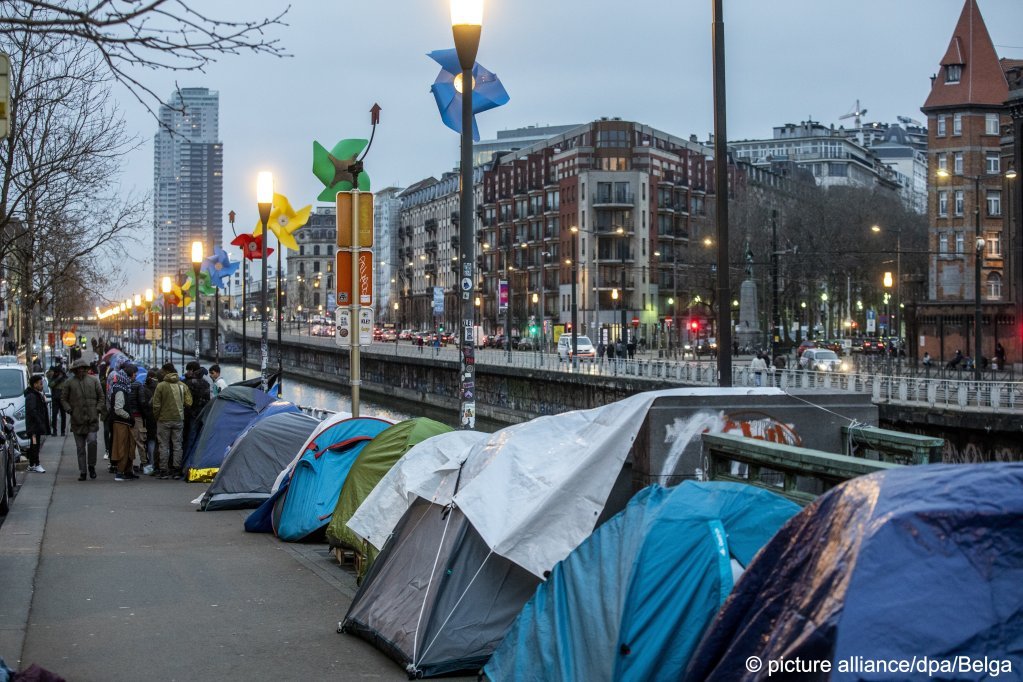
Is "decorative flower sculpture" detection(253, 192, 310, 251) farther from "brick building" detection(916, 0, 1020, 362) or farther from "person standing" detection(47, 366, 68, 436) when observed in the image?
"brick building" detection(916, 0, 1020, 362)

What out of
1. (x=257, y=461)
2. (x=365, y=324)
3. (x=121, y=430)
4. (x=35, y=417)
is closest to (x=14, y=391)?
(x=35, y=417)

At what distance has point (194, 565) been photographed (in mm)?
11594

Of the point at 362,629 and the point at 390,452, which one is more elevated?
the point at 390,452

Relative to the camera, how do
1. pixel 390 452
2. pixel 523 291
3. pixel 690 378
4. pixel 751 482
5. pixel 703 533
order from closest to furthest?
pixel 703 533
pixel 751 482
pixel 390 452
pixel 690 378
pixel 523 291

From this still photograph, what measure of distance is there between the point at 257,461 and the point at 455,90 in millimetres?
5500

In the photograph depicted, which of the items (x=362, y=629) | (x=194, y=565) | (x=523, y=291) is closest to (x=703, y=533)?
(x=362, y=629)

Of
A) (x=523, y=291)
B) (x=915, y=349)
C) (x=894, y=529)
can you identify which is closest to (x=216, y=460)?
(x=894, y=529)

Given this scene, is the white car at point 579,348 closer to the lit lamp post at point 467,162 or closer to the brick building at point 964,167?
the brick building at point 964,167

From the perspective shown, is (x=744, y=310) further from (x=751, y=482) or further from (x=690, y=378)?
(x=751, y=482)

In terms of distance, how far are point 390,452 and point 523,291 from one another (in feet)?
373

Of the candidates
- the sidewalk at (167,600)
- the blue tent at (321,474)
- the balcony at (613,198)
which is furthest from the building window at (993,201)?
the blue tent at (321,474)

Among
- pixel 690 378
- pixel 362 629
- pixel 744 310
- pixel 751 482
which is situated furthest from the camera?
pixel 744 310

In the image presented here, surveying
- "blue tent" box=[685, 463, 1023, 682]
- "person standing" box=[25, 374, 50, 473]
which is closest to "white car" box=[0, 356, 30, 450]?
"person standing" box=[25, 374, 50, 473]

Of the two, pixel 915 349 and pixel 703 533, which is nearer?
pixel 703 533
